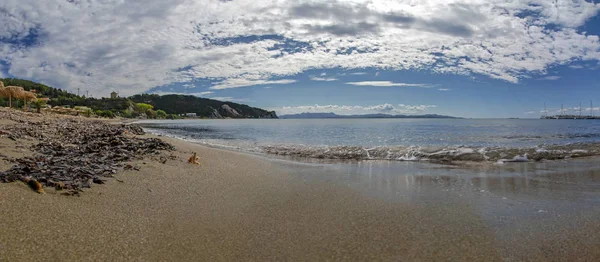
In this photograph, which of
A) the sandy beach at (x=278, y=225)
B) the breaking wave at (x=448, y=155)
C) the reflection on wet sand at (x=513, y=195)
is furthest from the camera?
the breaking wave at (x=448, y=155)

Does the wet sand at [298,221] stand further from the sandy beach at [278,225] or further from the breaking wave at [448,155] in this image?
the breaking wave at [448,155]

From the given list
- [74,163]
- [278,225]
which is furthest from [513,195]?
[74,163]

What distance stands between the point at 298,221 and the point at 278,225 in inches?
13.6

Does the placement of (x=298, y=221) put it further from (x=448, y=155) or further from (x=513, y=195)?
(x=448, y=155)

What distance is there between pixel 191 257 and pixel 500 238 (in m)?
3.83

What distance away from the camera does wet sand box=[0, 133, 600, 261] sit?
3566 mm

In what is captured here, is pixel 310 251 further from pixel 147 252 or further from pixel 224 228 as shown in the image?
pixel 147 252

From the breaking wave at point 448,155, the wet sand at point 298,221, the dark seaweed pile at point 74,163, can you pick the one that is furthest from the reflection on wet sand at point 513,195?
the dark seaweed pile at point 74,163

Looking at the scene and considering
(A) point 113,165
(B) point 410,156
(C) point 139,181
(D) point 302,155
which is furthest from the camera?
(D) point 302,155

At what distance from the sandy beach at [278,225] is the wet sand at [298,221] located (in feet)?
0.05

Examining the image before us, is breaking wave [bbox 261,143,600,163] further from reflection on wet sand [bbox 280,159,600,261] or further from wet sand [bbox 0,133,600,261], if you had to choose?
wet sand [bbox 0,133,600,261]

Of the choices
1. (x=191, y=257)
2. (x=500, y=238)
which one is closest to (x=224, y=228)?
(x=191, y=257)

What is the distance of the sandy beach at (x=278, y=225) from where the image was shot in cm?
354

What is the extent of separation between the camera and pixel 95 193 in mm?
5262
